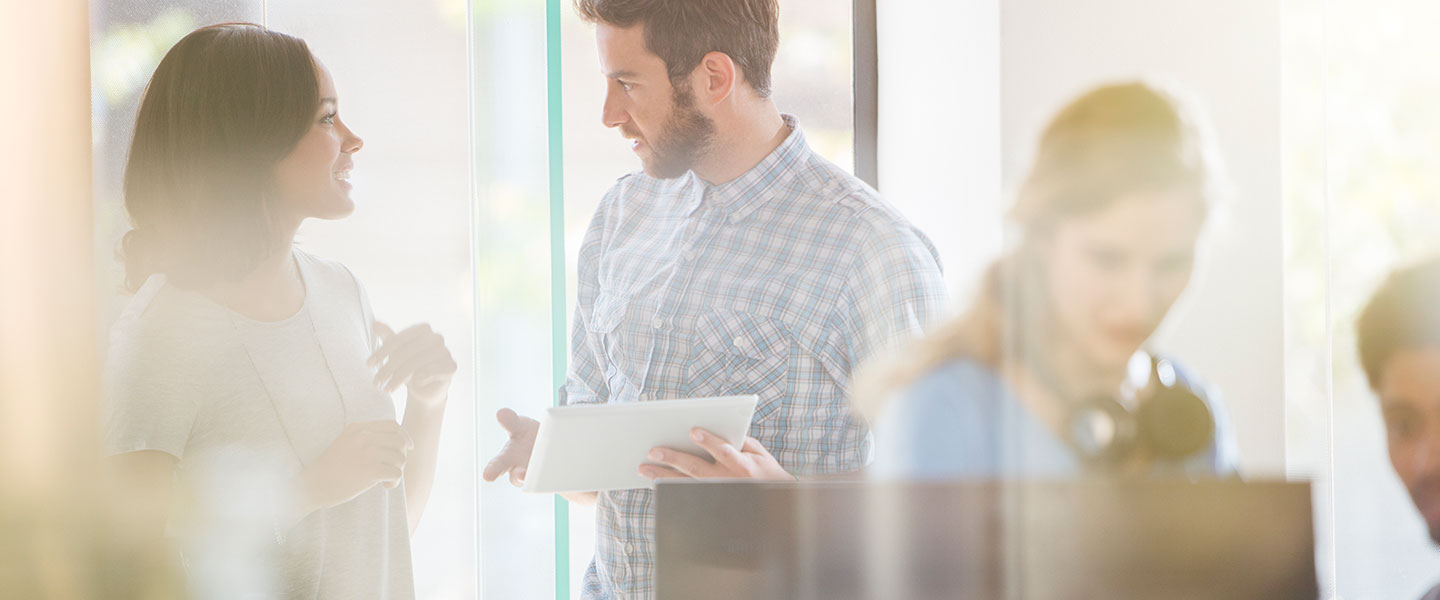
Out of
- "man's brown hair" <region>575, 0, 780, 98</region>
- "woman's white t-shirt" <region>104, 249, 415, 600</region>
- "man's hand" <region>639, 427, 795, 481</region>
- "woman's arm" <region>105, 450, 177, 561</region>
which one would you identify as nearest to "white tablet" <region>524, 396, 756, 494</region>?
"man's hand" <region>639, 427, 795, 481</region>

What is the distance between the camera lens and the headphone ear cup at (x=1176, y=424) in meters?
0.51

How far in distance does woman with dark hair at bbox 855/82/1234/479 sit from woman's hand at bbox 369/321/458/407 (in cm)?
32

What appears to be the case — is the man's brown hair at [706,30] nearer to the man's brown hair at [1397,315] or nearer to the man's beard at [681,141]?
the man's beard at [681,141]

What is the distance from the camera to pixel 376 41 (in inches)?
25.5

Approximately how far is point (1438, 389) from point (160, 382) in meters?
0.73

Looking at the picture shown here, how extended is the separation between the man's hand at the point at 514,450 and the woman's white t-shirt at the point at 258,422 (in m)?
0.11

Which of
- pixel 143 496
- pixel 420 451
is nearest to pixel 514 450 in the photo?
pixel 420 451

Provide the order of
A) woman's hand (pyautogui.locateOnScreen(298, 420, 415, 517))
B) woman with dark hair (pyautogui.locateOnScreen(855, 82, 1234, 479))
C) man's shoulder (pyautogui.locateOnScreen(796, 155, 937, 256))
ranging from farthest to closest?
man's shoulder (pyautogui.locateOnScreen(796, 155, 937, 256)) → woman's hand (pyautogui.locateOnScreen(298, 420, 415, 517)) → woman with dark hair (pyautogui.locateOnScreen(855, 82, 1234, 479))

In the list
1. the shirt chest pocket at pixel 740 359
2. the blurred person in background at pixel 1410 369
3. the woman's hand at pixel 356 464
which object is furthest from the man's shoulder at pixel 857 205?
the woman's hand at pixel 356 464

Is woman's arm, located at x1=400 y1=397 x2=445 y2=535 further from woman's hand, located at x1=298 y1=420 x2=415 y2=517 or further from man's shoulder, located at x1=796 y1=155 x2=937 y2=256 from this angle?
man's shoulder, located at x1=796 y1=155 x2=937 y2=256

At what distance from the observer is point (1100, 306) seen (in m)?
0.49

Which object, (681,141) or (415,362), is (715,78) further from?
(415,362)

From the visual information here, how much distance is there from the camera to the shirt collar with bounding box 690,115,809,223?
0.93m

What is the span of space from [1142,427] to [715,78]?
0.54 metres
